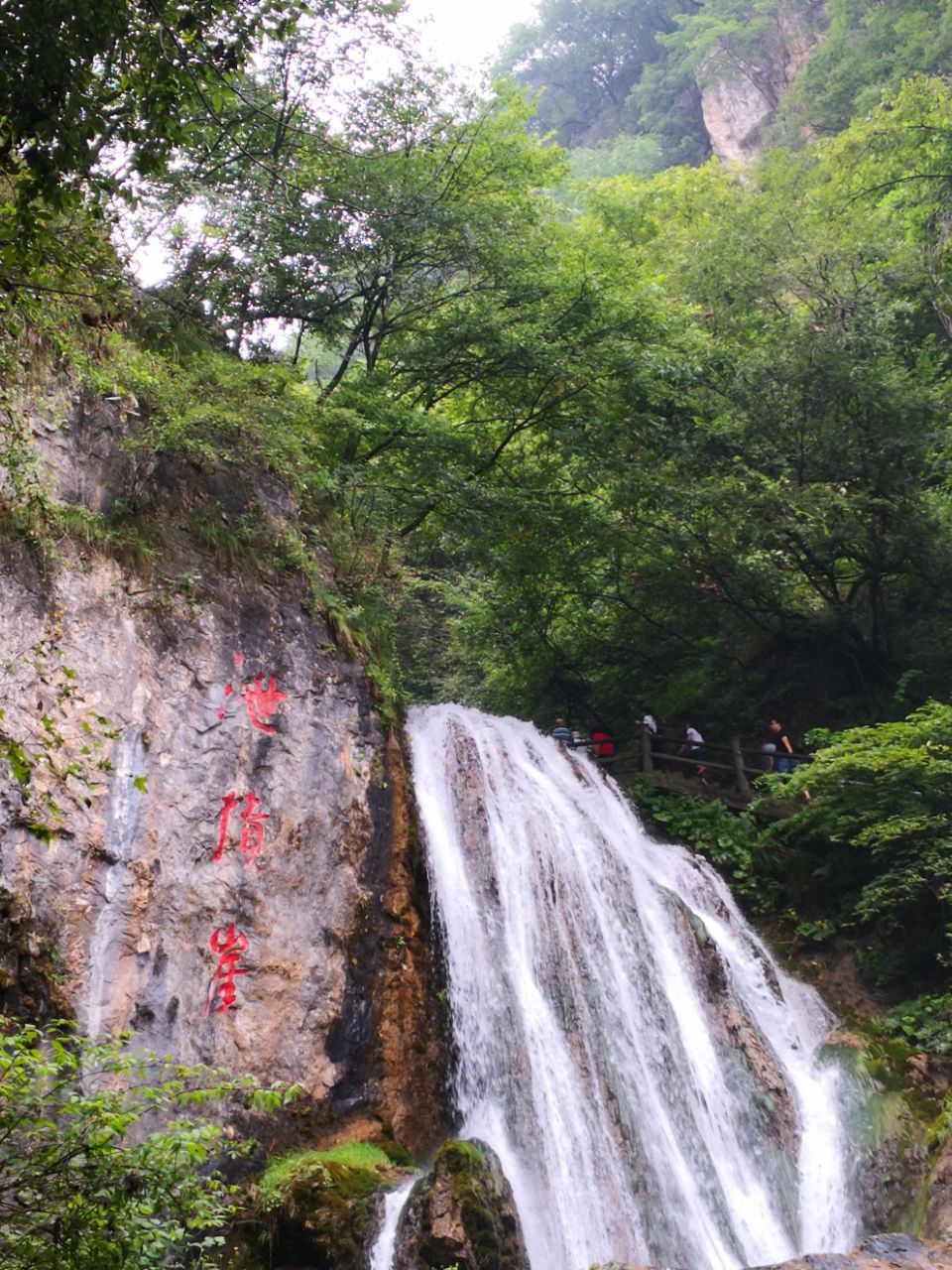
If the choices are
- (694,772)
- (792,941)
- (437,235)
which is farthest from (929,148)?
(792,941)

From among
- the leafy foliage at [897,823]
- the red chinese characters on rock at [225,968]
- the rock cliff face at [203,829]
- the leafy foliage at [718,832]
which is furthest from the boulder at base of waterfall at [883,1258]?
the leafy foliage at [718,832]

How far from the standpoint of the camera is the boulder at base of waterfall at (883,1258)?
19.8 ft

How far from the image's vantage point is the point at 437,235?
10859mm

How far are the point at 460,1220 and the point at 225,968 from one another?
2.16 meters

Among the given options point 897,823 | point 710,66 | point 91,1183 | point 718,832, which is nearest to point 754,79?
point 710,66

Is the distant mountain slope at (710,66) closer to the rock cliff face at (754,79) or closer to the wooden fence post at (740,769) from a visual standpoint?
the rock cliff face at (754,79)

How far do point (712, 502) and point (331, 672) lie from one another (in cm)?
634

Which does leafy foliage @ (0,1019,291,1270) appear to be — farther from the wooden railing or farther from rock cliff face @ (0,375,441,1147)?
the wooden railing

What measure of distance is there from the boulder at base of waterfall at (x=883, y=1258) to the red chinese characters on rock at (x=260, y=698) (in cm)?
433

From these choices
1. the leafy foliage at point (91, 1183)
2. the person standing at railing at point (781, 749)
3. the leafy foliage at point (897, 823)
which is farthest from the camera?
the person standing at railing at point (781, 749)

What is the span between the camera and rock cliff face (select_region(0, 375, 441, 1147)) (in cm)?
588

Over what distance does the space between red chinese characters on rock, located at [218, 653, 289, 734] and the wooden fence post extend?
22.8ft

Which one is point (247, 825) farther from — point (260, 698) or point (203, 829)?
point (260, 698)

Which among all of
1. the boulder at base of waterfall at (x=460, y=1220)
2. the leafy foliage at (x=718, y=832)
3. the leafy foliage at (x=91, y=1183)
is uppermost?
the leafy foliage at (x=718, y=832)
